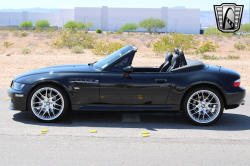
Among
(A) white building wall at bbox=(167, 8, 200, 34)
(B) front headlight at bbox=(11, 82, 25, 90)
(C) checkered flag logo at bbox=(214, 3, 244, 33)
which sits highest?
(A) white building wall at bbox=(167, 8, 200, 34)

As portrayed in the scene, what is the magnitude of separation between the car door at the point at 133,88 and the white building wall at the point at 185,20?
400 feet

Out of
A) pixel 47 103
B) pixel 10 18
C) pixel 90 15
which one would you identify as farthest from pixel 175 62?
pixel 10 18

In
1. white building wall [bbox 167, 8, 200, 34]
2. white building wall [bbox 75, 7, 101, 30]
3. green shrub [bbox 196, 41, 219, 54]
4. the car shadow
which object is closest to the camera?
the car shadow

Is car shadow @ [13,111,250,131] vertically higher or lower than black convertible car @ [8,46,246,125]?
lower

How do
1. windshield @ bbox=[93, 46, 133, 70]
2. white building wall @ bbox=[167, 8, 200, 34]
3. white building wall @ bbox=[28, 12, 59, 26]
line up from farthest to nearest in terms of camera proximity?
1. white building wall @ bbox=[28, 12, 59, 26]
2. white building wall @ bbox=[167, 8, 200, 34]
3. windshield @ bbox=[93, 46, 133, 70]

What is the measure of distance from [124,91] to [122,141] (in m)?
1.18

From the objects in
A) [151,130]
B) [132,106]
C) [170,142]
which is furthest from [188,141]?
[132,106]

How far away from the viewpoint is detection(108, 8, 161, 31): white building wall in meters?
127

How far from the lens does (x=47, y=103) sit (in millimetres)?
6844

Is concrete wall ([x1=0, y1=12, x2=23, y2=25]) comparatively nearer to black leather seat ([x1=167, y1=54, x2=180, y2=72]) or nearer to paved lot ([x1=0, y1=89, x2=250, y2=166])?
paved lot ([x1=0, y1=89, x2=250, y2=166])

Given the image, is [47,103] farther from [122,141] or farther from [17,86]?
[122,141]

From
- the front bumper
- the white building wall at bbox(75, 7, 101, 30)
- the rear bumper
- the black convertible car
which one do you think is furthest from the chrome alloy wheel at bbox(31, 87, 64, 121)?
the white building wall at bbox(75, 7, 101, 30)

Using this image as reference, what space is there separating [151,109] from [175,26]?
121520 mm

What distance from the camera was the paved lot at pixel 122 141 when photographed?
16.9ft
